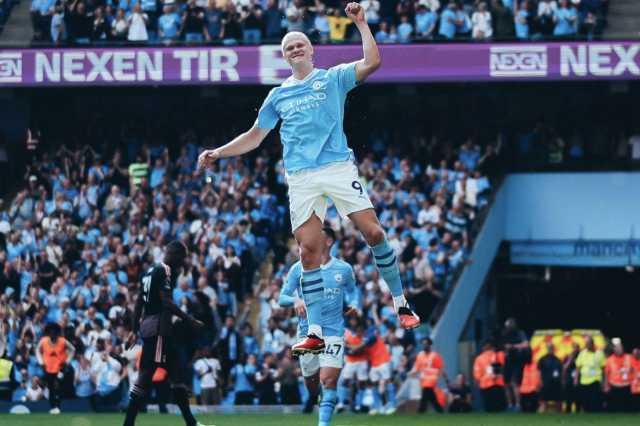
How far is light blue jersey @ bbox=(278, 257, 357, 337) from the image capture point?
15.3m

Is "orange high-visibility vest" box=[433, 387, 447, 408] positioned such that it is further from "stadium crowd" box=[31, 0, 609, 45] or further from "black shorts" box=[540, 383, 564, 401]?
"stadium crowd" box=[31, 0, 609, 45]

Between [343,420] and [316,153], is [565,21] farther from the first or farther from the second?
[316,153]

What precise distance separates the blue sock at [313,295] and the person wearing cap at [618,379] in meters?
12.2

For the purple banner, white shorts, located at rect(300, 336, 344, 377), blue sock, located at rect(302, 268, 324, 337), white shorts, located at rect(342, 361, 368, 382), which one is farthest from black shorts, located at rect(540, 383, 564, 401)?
blue sock, located at rect(302, 268, 324, 337)

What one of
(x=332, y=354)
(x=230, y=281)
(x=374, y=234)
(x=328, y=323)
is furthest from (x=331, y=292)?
(x=230, y=281)

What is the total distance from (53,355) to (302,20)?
8.37 meters

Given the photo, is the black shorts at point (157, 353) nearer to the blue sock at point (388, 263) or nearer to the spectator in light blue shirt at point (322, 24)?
the blue sock at point (388, 263)

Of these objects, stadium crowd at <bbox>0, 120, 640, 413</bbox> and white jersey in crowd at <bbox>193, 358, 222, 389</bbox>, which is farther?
white jersey in crowd at <bbox>193, 358, 222, 389</bbox>

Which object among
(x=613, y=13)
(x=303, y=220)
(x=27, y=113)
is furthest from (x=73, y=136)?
(x=303, y=220)

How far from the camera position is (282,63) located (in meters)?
28.1

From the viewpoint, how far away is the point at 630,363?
23984 millimetres

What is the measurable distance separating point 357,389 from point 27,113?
12.1m

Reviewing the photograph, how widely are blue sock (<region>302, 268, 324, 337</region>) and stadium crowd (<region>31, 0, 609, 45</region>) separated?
1583cm

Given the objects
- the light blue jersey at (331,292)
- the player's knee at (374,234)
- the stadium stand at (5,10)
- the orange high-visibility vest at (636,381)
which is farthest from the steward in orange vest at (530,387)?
the stadium stand at (5,10)
